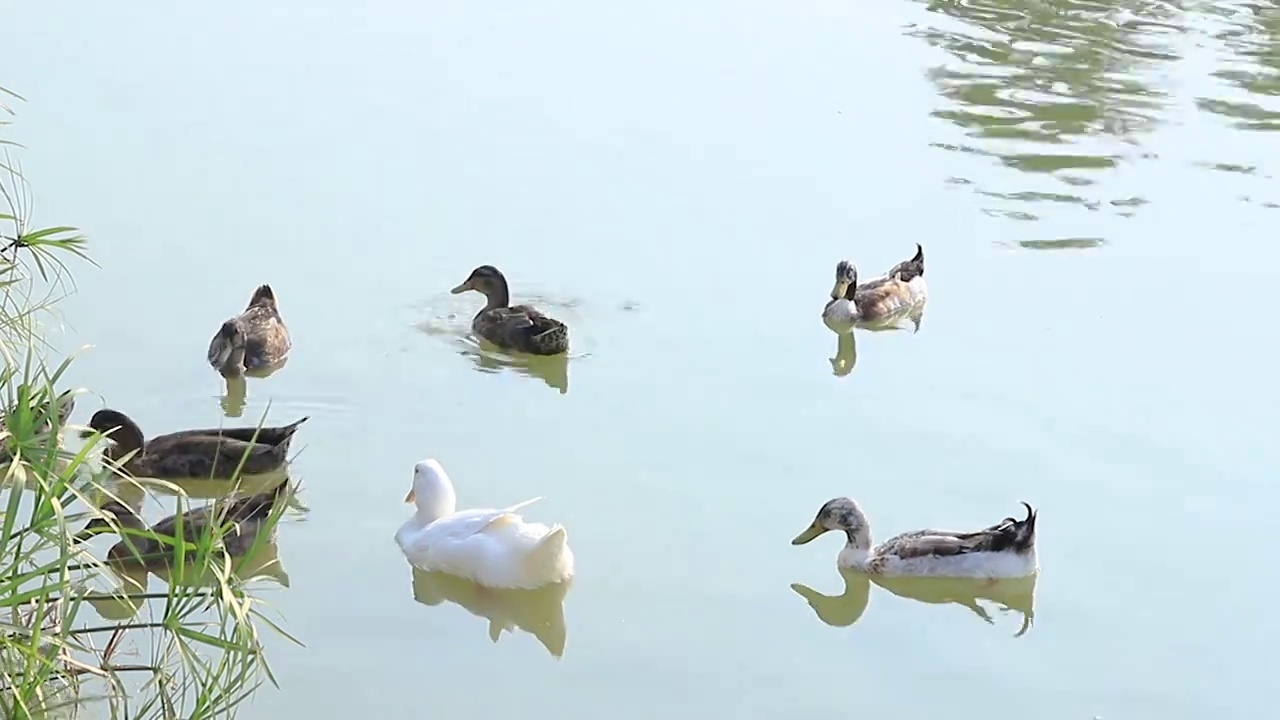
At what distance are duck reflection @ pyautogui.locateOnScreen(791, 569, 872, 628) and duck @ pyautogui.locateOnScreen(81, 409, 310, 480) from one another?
2102 mm

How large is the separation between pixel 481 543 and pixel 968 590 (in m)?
1.79

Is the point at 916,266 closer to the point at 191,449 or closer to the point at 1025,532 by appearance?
the point at 1025,532

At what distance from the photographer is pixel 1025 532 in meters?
7.21

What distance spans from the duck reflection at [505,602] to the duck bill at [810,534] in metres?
0.95

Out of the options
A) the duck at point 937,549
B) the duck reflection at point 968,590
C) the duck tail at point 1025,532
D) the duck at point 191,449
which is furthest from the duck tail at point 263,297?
the duck tail at point 1025,532

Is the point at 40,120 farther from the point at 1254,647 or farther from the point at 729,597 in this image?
the point at 1254,647

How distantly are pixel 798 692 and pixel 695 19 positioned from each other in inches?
429

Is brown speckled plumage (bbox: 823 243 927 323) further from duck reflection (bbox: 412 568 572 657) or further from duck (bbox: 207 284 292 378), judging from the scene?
duck reflection (bbox: 412 568 572 657)

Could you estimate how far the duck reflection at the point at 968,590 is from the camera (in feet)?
24.1

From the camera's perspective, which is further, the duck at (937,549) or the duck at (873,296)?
the duck at (873,296)

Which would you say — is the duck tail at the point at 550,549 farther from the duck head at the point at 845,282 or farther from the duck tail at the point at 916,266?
the duck tail at the point at 916,266

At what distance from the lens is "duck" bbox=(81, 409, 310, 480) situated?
7.66m

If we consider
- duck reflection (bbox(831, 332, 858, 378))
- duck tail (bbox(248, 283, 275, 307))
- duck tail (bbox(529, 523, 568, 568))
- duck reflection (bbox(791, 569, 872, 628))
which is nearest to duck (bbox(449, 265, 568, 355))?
duck tail (bbox(248, 283, 275, 307))

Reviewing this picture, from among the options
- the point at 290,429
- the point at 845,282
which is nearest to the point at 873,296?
the point at 845,282
